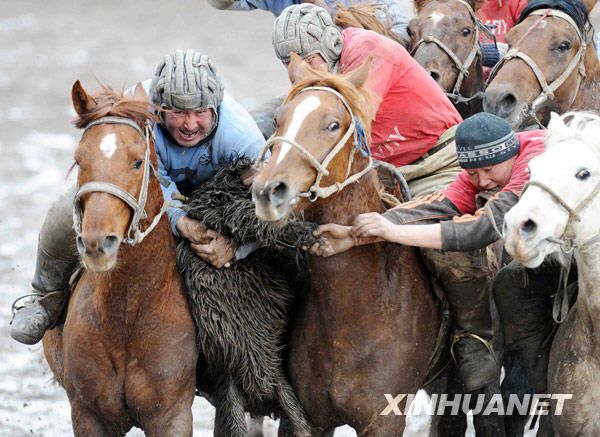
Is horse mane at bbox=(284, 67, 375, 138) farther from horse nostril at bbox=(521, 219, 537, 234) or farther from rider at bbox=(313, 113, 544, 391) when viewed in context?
horse nostril at bbox=(521, 219, 537, 234)

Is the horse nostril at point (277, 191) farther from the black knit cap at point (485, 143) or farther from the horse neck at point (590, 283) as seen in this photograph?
the horse neck at point (590, 283)

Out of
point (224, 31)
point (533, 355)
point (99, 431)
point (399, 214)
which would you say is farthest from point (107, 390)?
point (224, 31)

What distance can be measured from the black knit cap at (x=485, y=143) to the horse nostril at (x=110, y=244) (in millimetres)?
1647

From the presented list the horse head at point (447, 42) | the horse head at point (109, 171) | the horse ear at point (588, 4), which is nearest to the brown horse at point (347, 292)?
the horse head at point (109, 171)

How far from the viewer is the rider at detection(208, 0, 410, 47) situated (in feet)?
24.5

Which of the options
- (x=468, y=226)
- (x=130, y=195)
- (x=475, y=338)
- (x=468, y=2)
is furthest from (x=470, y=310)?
(x=468, y=2)

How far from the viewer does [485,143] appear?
533 cm

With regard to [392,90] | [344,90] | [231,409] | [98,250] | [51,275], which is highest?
[344,90]

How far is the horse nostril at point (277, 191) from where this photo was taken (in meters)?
4.77

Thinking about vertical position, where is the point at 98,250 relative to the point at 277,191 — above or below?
below

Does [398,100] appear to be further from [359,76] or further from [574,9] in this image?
[574,9]

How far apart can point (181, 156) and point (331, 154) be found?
1083 millimetres

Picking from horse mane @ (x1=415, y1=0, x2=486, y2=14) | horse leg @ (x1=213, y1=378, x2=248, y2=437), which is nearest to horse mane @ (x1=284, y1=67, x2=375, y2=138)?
horse leg @ (x1=213, y1=378, x2=248, y2=437)

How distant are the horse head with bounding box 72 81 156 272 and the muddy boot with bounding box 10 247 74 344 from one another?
99cm
